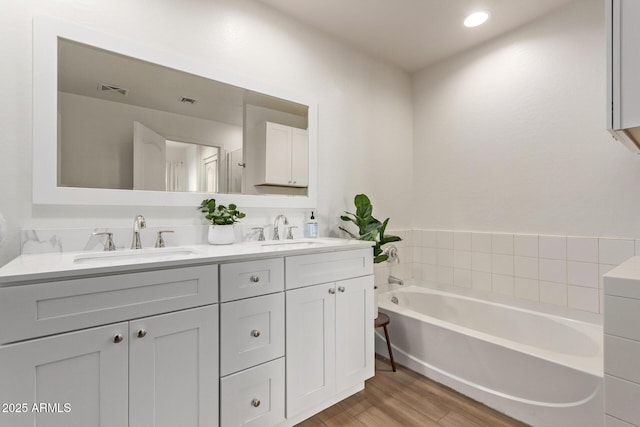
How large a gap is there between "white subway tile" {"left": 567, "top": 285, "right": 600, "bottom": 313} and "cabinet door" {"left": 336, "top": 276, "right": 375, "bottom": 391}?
1.35 metres

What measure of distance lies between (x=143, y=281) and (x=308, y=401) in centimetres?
103

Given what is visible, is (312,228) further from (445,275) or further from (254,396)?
(445,275)

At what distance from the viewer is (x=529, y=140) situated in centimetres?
218

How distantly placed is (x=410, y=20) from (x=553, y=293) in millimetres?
2146

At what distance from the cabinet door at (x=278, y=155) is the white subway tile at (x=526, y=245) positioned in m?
1.74

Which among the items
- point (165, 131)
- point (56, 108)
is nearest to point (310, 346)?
point (165, 131)

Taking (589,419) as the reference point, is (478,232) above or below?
above

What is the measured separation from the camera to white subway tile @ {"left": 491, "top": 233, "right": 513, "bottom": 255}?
2276 mm

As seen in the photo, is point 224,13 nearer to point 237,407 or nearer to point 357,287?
point 357,287

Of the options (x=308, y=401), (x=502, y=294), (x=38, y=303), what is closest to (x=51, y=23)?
(x=38, y=303)

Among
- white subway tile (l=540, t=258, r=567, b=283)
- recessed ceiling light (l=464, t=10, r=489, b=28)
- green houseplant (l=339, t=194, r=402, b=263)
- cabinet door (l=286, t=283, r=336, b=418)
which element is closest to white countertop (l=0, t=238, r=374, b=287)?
cabinet door (l=286, t=283, r=336, b=418)

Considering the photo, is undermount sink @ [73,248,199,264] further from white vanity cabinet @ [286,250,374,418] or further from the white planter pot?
white vanity cabinet @ [286,250,374,418]

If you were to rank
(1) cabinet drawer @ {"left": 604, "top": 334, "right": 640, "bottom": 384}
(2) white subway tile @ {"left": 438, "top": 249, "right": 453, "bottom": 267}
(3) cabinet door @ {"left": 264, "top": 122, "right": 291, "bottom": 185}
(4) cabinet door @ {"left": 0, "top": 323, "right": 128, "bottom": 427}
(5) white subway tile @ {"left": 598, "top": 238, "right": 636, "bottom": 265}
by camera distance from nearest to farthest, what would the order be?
(4) cabinet door @ {"left": 0, "top": 323, "right": 128, "bottom": 427} → (1) cabinet drawer @ {"left": 604, "top": 334, "right": 640, "bottom": 384} → (5) white subway tile @ {"left": 598, "top": 238, "right": 636, "bottom": 265} → (3) cabinet door @ {"left": 264, "top": 122, "right": 291, "bottom": 185} → (2) white subway tile @ {"left": 438, "top": 249, "right": 453, "bottom": 267}

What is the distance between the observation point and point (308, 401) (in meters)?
1.53
